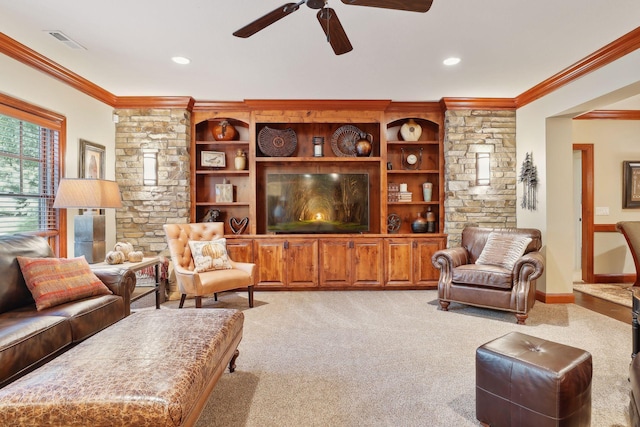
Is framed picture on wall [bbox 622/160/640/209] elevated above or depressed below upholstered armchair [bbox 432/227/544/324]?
above

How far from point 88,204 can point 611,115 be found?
7107 millimetres

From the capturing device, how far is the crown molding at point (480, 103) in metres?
4.66

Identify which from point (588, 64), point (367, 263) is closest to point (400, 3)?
point (588, 64)

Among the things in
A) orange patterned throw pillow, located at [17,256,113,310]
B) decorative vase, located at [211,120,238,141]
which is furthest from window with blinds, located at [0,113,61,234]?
decorative vase, located at [211,120,238,141]

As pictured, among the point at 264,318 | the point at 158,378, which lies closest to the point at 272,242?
the point at 264,318

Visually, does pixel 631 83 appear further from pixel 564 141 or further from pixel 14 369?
pixel 14 369

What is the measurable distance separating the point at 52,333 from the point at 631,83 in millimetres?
4832

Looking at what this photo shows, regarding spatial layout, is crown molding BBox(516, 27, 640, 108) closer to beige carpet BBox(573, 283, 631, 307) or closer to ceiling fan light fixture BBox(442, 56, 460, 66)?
ceiling fan light fixture BBox(442, 56, 460, 66)

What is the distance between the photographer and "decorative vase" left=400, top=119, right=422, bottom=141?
4988 mm

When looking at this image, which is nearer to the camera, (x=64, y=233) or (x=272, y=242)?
(x=64, y=233)

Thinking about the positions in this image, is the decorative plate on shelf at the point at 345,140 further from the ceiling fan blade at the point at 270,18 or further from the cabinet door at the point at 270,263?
the ceiling fan blade at the point at 270,18

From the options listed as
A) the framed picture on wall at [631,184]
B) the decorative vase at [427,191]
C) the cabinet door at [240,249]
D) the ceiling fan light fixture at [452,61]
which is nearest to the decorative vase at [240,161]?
the cabinet door at [240,249]

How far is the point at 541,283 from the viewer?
14.0ft

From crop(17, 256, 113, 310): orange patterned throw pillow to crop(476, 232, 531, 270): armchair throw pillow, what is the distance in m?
3.82
